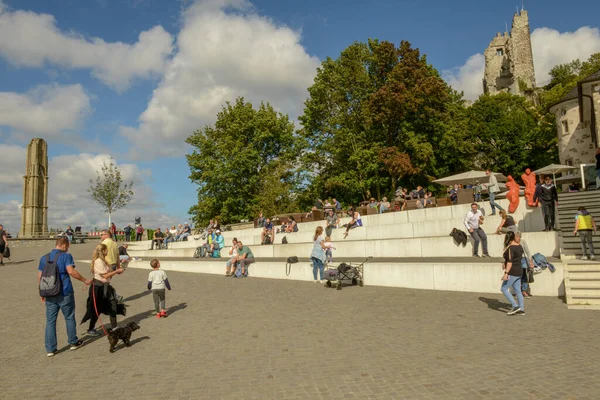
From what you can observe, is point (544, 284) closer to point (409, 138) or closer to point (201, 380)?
point (201, 380)

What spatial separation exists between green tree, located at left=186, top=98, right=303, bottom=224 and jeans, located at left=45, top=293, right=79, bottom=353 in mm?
29011

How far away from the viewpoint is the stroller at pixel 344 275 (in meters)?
12.8

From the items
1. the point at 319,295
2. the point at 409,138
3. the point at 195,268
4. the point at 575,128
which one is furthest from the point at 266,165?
the point at 319,295

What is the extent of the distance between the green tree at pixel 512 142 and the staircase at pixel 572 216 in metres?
28.4

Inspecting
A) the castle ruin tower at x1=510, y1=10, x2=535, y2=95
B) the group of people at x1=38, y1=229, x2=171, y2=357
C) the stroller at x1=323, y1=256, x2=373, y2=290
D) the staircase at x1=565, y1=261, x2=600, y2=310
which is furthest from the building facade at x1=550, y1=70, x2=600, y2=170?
the castle ruin tower at x1=510, y1=10, x2=535, y2=95

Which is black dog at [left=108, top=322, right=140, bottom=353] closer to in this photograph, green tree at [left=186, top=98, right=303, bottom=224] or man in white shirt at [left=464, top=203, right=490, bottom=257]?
man in white shirt at [left=464, top=203, right=490, bottom=257]

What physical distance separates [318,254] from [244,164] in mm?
27344

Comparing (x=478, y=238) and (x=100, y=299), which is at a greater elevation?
(x=478, y=238)

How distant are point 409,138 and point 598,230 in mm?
22188

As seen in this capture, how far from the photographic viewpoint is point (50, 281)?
22.2 ft

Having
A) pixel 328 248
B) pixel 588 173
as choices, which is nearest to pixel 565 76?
pixel 588 173

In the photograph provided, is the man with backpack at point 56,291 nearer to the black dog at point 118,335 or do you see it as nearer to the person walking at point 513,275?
the black dog at point 118,335

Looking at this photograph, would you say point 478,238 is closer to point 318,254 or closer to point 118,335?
point 318,254

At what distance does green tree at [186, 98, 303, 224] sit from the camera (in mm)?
39000
